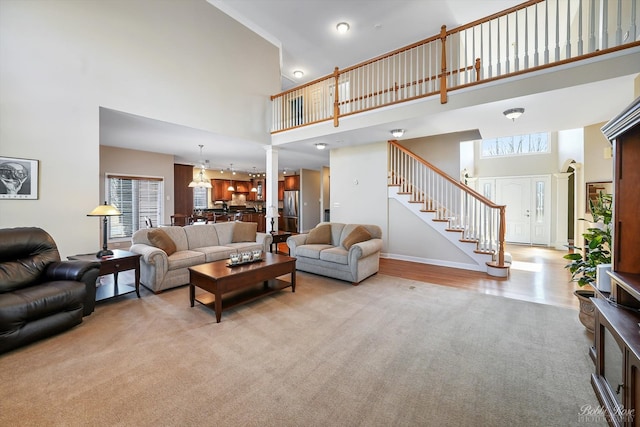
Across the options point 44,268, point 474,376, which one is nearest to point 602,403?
point 474,376

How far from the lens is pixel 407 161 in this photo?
6.03m

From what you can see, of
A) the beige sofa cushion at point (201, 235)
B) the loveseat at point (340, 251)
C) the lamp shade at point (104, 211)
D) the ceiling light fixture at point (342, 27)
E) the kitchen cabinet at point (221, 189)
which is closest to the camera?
the lamp shade at point (104, 211)

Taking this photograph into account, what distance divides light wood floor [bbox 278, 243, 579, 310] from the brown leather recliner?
4.19 metres

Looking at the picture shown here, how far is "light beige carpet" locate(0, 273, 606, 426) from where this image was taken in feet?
5.26

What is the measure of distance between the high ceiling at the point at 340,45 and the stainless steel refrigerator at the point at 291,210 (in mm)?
3353

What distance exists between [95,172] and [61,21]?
1.97m

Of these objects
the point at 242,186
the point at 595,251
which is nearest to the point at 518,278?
the point at 595,251

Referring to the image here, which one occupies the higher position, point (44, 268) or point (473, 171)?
point (473, 171)

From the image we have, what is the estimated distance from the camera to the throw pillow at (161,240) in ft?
13.1

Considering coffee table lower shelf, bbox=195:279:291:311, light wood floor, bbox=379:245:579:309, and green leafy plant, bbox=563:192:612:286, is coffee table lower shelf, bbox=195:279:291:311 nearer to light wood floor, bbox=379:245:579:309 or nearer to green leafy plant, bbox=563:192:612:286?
light wood floor, bbox=379:245:579:309

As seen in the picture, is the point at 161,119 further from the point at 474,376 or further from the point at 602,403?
the point at 602,403

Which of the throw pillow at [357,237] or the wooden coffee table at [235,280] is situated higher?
the throw pillow at [357,237]

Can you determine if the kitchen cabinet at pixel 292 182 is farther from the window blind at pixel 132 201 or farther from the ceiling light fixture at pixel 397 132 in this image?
the ceiling light fixture at pixel 397 132

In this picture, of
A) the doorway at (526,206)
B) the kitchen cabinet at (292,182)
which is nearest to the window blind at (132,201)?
the kitchen cabinet at (292,182)
